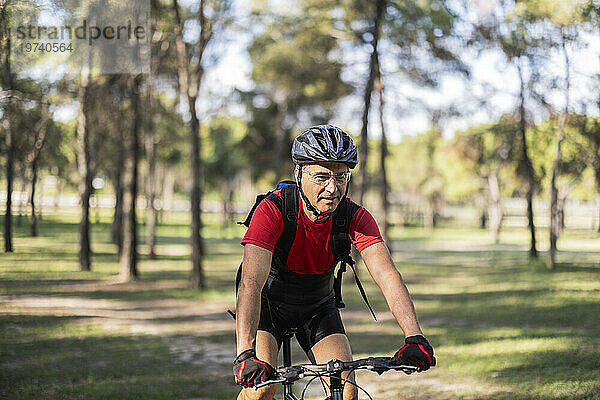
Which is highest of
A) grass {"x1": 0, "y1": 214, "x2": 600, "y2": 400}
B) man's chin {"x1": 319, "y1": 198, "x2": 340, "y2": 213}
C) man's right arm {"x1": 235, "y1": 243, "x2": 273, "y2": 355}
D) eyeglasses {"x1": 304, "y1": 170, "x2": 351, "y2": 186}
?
eyeglasses {"x1": 304, "y1": 170, "x2": 351, "y2": 186}

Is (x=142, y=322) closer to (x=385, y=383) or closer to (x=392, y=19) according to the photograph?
(x=385, y=383)

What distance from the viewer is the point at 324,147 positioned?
11.8ft

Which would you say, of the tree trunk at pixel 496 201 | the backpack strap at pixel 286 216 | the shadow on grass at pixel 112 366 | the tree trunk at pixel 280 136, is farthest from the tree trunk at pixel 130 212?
the tree trunk at pixel 496 201

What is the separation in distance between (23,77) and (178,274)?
1151 cm

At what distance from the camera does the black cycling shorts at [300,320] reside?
3889 mm

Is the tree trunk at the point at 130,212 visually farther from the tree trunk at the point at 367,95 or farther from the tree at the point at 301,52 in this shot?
the tree trunk at the point at 367,95

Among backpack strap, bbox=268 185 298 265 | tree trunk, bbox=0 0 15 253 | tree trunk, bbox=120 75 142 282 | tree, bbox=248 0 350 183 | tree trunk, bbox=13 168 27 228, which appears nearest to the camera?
backpack strap, bbox=268 185 298 265

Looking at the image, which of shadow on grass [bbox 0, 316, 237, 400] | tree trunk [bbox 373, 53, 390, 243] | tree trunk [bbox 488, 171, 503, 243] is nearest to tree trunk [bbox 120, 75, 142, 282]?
shadow on grass [bbox 0, 316, 237, 400]

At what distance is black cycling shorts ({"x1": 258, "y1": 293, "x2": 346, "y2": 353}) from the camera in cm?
389

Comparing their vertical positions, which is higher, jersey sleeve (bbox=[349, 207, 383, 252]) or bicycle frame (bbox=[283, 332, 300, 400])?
jersey sleeve (bbox=[349, 207, 383, 252])

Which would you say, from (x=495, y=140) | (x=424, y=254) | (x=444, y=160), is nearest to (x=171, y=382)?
(x=495, y=140)

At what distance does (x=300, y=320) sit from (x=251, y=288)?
0.55 metres

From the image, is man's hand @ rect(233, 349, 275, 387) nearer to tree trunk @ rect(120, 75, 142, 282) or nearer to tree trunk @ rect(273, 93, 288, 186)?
tree trunk @ rect(120, 75, 142, 282)

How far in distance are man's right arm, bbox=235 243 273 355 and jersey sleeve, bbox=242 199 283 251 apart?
32mm
